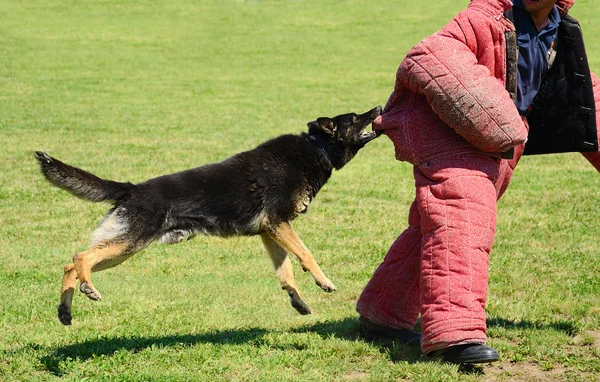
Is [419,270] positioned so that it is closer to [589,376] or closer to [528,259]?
[589,376]

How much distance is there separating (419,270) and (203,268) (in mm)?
3039

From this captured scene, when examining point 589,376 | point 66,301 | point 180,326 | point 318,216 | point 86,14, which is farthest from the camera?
point 86,14

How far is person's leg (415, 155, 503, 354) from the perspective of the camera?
455 cm

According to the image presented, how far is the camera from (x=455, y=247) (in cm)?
461

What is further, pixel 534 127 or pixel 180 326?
pixel 180 326

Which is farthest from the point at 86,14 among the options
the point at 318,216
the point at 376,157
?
the point at 318,216

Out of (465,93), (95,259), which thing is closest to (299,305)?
(95,259)

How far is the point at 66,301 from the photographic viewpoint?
5.16 metres

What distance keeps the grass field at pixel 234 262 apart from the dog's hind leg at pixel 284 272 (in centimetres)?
16

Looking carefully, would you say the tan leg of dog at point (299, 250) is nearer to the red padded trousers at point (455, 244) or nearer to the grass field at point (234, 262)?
the grass field at point (234, 262)

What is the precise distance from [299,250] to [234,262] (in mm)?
2261

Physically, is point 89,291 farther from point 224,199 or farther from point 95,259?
point 224,199

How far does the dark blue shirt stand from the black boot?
4.71 ft

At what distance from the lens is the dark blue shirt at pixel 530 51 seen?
15.9 feet
